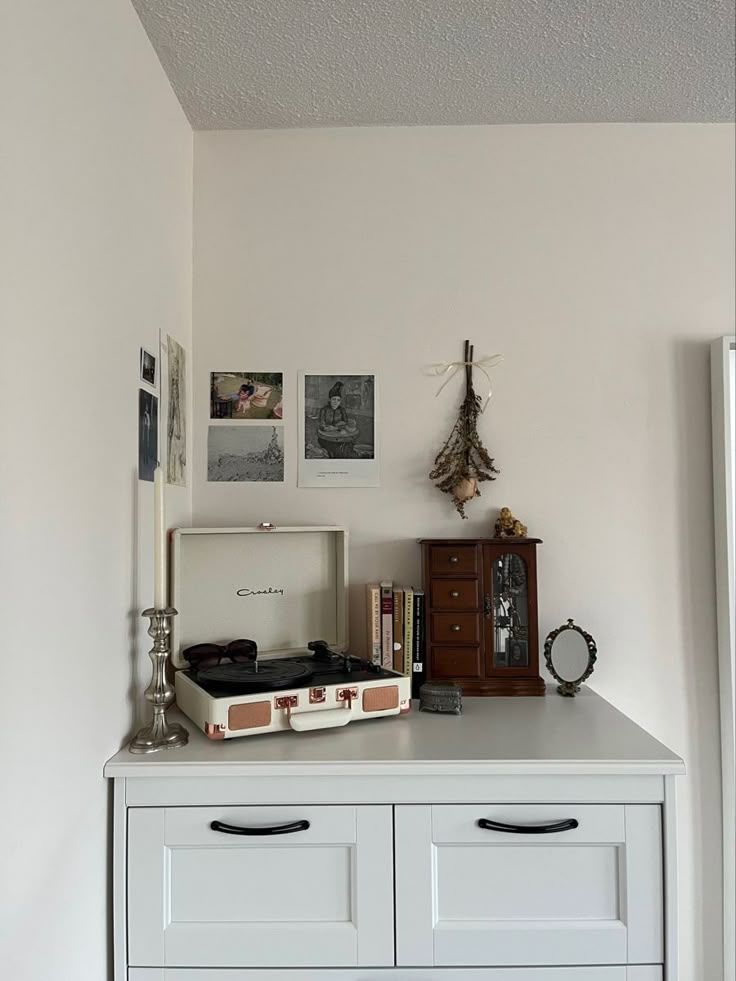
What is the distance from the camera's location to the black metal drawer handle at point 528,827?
1.36 m

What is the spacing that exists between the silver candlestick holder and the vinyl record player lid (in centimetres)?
44

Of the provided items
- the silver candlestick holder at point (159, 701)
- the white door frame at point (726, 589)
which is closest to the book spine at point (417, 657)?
the silver candlestick holder at point (159, 701)

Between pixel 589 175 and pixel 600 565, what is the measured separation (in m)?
1.05

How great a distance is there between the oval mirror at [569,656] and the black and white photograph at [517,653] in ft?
0.16

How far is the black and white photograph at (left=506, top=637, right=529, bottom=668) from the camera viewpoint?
1.90 meters

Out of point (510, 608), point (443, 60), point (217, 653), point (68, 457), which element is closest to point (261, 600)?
point (217, 653)

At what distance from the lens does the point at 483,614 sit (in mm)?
1916

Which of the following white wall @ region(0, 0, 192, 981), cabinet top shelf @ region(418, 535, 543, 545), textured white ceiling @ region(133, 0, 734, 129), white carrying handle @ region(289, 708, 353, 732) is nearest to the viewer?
white wall @ region(0, 0, 192, 981)

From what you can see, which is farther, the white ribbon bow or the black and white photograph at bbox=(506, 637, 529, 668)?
the white ribbon bow

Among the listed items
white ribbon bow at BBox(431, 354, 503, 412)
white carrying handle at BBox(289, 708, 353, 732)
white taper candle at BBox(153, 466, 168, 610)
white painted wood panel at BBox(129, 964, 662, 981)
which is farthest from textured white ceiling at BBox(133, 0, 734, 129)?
white painted wood panel at BBox(129, 964, 662, 981)

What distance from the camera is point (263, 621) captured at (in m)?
1.97

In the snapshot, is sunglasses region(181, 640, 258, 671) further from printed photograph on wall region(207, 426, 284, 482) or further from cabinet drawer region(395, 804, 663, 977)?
cabinet drawer region(395, 804, 663, 977)

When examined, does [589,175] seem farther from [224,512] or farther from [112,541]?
[112,541]

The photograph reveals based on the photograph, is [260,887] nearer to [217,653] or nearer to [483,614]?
[217,653]
